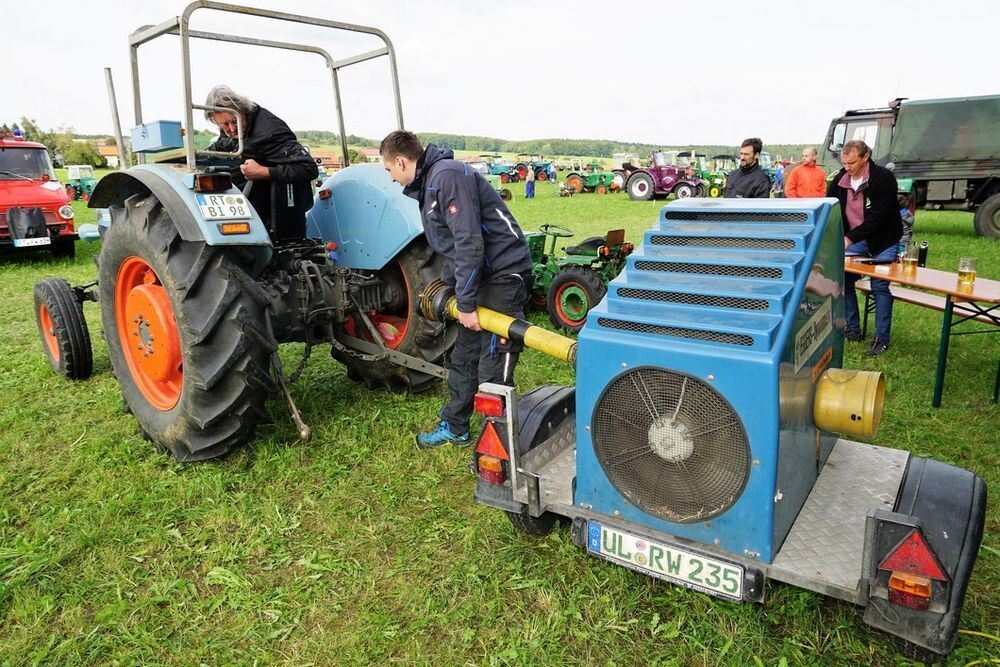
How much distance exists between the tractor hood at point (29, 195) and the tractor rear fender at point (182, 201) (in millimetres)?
7151

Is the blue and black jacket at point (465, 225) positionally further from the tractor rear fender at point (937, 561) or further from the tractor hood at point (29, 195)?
the tractor hood at point (29, 195)

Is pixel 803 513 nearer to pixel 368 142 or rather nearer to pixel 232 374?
pixel 232 374

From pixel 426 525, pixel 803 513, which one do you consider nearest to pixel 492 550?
pixel 426 525

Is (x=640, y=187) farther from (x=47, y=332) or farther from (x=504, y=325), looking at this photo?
(x=504, y=325)

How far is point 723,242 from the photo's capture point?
2.12 metres

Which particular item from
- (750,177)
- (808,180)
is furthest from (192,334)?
(808,180)

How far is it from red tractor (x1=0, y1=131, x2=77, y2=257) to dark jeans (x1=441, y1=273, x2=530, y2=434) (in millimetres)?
8325

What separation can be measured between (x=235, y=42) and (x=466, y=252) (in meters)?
1.92

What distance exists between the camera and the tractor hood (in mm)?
8789

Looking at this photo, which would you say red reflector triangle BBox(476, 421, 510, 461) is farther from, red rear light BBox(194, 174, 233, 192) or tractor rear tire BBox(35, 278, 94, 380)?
tractor rear tire BBox(35, 278, 94, 380)

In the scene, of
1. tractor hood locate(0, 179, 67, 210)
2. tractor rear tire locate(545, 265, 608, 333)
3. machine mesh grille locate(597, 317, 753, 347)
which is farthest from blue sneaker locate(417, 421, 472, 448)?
tractor hood locate(0, 179, 67, 210)

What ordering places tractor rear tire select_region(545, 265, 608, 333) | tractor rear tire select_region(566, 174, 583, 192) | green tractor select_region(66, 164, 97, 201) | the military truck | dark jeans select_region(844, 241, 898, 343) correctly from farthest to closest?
tractor rear tire select_region(566, 174, 583, 192)
green tractor select_region(66, 164, 97, 201)
the military truck
tractor rear tire select_region(545, 265, 608, 333)
dark jeans select_region(844, 241, 898, 343)

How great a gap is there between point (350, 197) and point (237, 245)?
32.5 inches

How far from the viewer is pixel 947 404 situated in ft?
12.8
